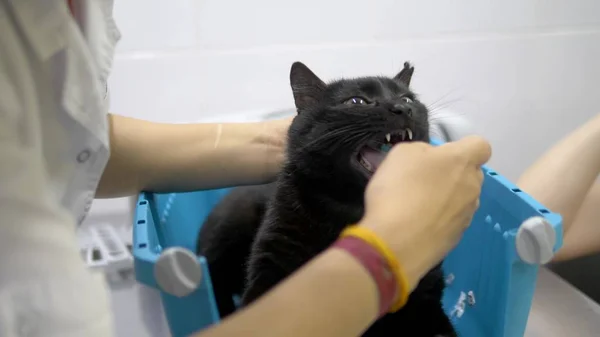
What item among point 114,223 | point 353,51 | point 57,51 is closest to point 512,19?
point 353,51

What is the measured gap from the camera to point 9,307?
316 millimetres

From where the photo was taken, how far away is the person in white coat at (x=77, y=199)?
0.32 meters

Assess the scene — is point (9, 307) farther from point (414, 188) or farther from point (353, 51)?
point (353, 51)

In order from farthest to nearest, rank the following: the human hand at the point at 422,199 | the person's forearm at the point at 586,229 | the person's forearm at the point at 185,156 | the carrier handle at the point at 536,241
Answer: the person's forearm at the point at 586,229
the person's forearm at the point at 185,156
the carrier handle at the point at 536,241
the human hand at the point at 422,199

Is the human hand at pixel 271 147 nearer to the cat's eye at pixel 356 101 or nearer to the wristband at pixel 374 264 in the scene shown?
the cat's eye at pixel 356 101

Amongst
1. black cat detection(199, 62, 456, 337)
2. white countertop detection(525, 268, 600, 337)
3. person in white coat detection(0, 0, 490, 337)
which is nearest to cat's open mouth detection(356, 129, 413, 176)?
black cat detection(199, 62, 456, 337)

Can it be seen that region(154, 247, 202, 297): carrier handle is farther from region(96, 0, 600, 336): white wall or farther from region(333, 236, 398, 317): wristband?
region(96, 0, 600, 336): white wall

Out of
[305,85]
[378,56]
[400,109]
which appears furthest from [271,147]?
[378,56]

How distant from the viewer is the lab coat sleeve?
321 millimetres

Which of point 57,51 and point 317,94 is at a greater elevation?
point 57,51

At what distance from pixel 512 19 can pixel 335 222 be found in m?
0.80

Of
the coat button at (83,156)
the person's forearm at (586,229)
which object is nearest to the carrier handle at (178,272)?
the coat button at (83,156)

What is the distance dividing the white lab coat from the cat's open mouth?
0.31 m

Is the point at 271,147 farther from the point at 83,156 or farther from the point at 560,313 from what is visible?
the point at 560,313
